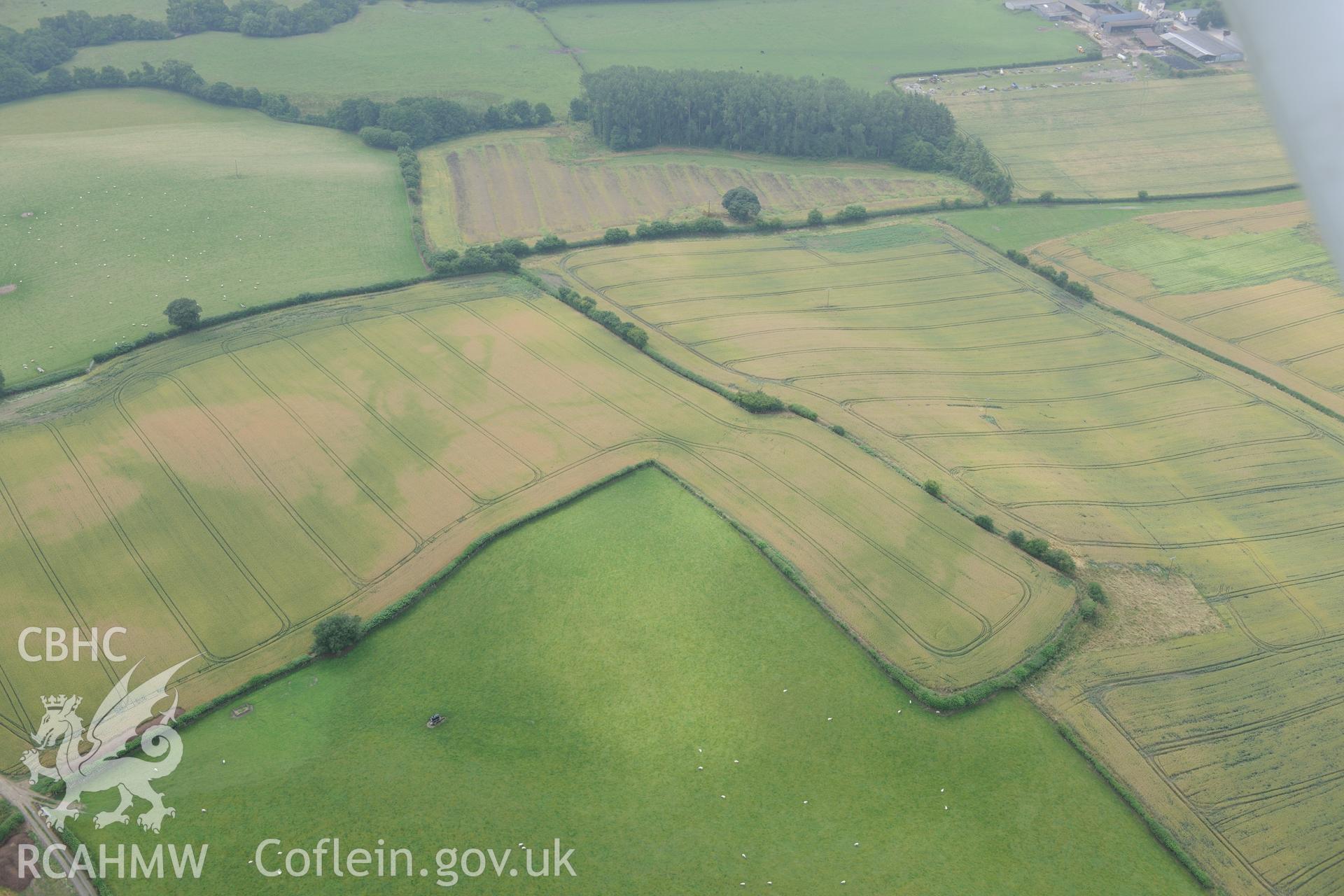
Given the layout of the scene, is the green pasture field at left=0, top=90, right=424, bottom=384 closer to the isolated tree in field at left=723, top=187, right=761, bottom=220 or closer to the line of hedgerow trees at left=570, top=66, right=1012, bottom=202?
Result: the line of hedgerow trees at left=570, top=66, right=1012, bottom=202

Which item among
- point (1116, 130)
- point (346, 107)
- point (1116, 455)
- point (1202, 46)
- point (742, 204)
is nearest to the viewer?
point (1116, 455)

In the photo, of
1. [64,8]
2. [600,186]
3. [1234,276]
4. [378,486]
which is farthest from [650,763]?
[64,8]

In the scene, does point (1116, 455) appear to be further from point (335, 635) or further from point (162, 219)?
point (162, 219)

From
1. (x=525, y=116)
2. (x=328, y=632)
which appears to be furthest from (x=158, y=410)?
(x=525, y=116)

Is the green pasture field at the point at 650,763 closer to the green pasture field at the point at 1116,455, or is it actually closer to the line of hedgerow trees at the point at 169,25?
the green pasture field at the point at 1116,455

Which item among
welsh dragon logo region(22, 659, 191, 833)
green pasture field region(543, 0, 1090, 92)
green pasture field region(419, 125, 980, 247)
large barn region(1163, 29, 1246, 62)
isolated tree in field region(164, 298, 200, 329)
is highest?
large barn region(1163, 29, 1246, 62)

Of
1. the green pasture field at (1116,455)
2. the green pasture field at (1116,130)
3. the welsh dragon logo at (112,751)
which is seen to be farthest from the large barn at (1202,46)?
the welsh dragon logo at (112,751)

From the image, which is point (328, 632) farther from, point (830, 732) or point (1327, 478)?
point (1327, 478)

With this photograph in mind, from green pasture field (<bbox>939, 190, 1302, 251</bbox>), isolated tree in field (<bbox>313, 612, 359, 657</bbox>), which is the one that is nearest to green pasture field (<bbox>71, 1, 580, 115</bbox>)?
green pasture field (<bbox>939, 190, 1302, 251</bbox>)
